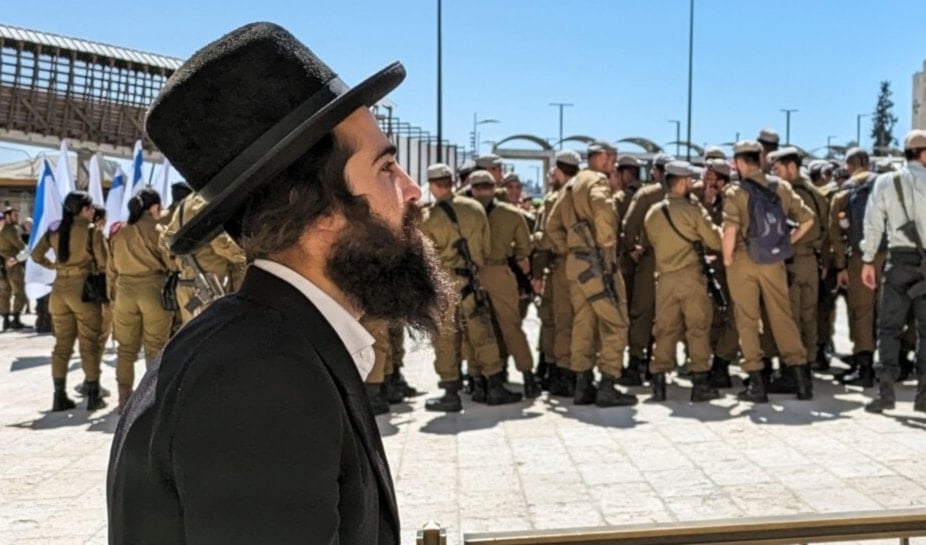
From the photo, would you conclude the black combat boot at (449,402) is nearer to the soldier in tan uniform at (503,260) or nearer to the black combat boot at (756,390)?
the soldier in tan uniform at (503,260)

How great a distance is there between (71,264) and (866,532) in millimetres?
6859

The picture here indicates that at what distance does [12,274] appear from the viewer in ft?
46.5

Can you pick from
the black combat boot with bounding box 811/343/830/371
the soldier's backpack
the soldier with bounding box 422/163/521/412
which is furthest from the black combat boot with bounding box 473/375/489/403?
the black combat boot with bounding box 811/343/830/371

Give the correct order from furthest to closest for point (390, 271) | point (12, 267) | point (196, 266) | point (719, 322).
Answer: point (12, 267) → point (719, 322) → point (196, 266) → point (390, 271)

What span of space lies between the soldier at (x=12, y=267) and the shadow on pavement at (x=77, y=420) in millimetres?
7659

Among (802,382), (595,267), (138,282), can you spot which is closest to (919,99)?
(802,382)

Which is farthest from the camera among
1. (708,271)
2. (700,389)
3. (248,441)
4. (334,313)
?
(708,271)

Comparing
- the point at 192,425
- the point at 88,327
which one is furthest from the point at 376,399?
the point at 192,425

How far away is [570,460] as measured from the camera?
17.5 ft

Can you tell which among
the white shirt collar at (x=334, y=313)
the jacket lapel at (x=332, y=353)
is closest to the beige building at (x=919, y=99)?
the white shirt collar at (x=334, y=313)

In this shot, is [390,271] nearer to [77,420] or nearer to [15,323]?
[77,420]

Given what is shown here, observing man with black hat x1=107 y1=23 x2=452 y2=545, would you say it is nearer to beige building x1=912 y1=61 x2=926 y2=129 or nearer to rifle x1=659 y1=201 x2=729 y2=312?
rifle x1=659 y1=201 x2=729 y2=312

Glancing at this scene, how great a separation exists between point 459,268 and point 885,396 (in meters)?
3.45

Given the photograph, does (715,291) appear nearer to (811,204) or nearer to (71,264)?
(811,204)
